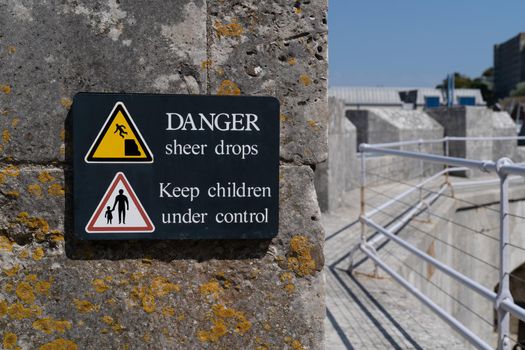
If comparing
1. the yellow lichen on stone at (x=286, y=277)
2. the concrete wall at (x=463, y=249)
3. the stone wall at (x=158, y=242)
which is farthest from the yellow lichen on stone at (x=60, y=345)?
the concrete wall at (x=463, y=249)

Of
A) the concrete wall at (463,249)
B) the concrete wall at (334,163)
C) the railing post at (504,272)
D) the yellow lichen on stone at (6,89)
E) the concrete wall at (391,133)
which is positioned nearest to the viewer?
the yellow lichen on stone at (6,89)

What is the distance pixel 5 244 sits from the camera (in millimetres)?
2182

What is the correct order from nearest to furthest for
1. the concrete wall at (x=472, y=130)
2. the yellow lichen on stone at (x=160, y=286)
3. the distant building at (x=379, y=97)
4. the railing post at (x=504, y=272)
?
the yellow lichen on stone at (x=160, y=286) < the railing post at (x=504, y=272) < the concrete wall at (x=472, y=130) < the distant building at (x=379, y=97)

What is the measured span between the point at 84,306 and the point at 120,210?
335 mm

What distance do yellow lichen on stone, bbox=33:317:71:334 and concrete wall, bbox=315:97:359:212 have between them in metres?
6.43

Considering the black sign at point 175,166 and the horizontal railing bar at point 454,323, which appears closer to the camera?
the black sign at point 175,166

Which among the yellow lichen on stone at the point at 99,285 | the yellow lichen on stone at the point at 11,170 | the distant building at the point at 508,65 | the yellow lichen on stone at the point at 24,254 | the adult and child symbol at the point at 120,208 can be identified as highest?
the distant building at the point at 508,65

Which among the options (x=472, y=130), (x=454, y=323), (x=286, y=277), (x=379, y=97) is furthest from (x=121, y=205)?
(x=379, y=97)

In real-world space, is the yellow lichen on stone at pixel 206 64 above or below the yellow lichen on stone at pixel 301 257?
above

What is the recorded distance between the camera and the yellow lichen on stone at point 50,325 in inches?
86.4

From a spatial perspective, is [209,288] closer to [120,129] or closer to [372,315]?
[120,129]

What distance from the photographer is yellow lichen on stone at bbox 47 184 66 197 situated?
7.12 ft

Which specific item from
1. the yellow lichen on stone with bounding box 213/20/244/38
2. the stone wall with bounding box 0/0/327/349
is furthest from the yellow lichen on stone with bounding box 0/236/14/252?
the yellow lichen on stone with bounding box 213/20/244/38

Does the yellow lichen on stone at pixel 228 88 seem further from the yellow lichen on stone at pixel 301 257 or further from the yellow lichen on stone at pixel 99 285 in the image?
the yellow lichen on stone at pixel 99 285
